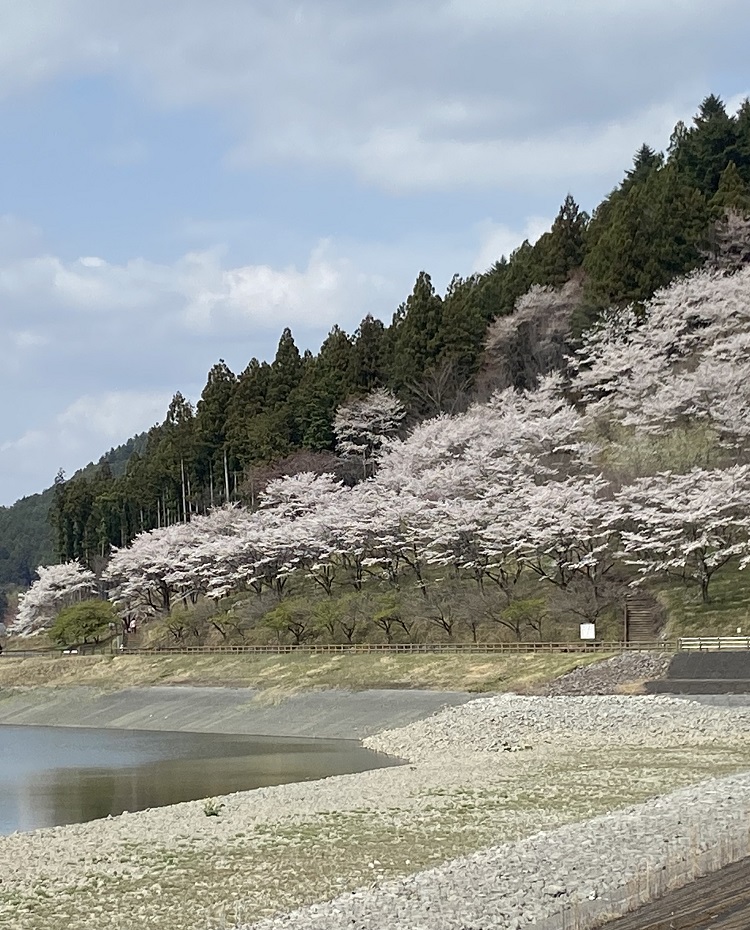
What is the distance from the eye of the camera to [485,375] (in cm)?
7044

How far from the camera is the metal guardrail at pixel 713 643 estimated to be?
36125 millimetres

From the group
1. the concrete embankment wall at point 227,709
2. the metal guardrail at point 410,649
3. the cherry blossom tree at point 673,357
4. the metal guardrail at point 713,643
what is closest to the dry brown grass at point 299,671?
the metal guardrail at point 410,649

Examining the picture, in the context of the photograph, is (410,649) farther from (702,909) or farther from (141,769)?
(702,909)

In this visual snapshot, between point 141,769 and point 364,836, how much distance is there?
46.9 feet

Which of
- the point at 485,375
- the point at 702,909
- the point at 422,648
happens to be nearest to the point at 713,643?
the point at 422,648

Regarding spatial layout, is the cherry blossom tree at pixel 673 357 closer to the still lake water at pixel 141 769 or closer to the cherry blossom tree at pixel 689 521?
the cherry blossom tree at pixel 689 521

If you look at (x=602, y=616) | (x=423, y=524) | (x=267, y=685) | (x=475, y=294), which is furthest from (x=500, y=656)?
(x=475, y=294)

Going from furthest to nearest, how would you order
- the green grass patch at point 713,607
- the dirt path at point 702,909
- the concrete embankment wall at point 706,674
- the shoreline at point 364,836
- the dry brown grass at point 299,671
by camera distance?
the green grass patch at point 713,607 < the dry brown grass at point 299,671 < the concrete embankment wall at point 706,674 < the shoreline at point 364,836 < the dirt path at point 702,909

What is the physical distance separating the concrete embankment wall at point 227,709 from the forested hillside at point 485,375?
9.32m

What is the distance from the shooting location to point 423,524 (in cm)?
5597

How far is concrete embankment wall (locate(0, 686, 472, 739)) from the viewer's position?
36750mm

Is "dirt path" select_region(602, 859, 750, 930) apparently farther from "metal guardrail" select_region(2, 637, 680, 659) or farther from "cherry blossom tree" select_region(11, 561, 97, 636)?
"cherry blossom tree" select_region(11, 561, 97, 636)

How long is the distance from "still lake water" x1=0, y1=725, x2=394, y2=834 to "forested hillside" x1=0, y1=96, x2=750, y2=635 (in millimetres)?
18359

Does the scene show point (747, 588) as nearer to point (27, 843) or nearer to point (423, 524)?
point (423, 524)
